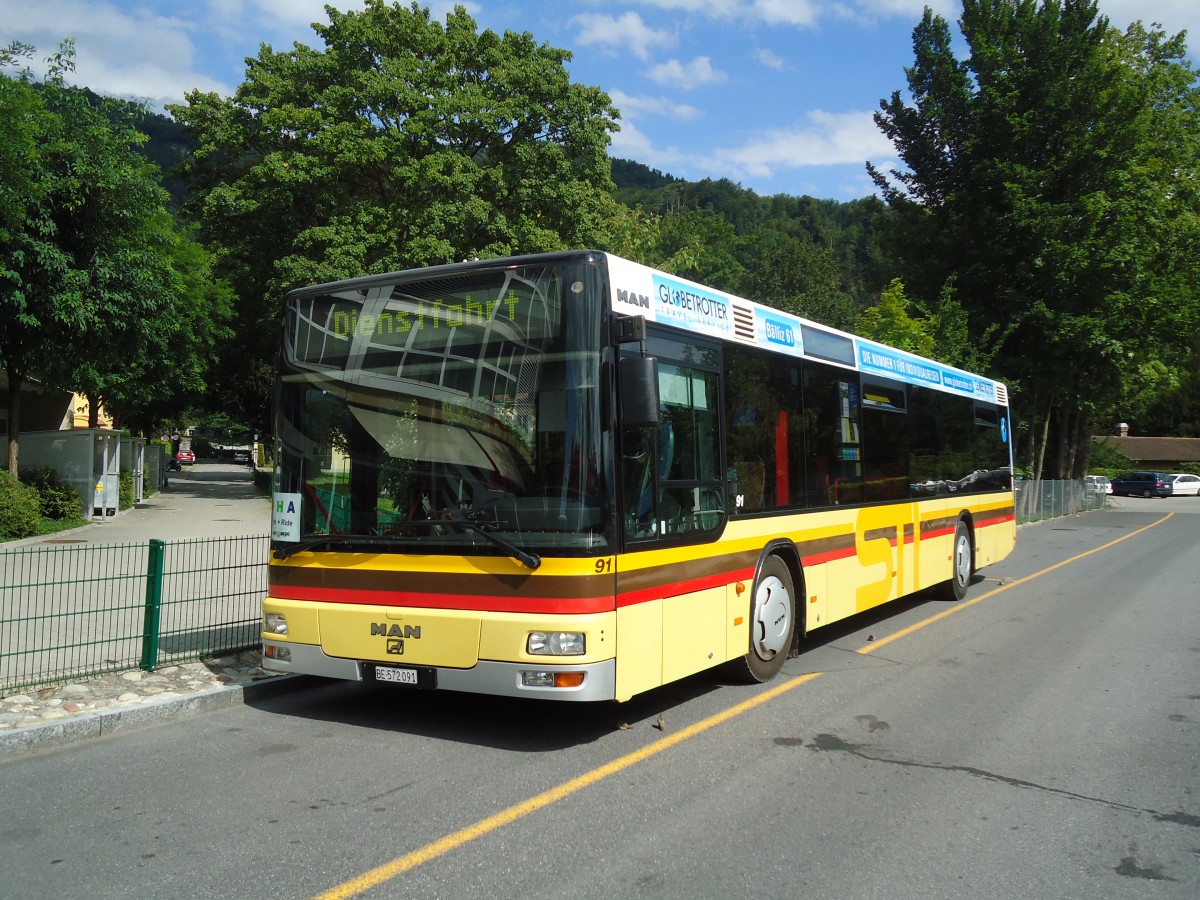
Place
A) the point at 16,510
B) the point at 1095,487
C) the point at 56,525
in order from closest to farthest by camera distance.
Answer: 1. the point at 16,510
2. the point at 56,525
3. the point at 1095,487

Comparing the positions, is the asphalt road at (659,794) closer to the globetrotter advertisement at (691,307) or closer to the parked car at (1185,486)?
the globetrotter advertisement at (691,307)

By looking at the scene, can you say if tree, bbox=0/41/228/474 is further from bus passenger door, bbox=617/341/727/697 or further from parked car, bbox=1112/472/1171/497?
parked car, bbox=1112/472/1171/497

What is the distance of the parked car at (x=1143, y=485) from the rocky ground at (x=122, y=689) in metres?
64.6

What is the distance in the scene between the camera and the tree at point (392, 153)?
83.4 feet

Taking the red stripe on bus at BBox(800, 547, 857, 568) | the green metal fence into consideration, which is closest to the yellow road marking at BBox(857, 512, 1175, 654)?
the red stripe on bus at BBox(800, 547, 857, 568)

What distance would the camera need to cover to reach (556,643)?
18.6 ft

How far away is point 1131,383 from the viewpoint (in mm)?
34250

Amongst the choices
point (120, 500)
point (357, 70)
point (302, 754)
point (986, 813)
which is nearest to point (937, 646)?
point (986, 813)

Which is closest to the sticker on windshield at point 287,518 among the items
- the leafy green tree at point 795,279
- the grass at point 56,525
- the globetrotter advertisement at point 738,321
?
the globetrotter advertisement at point 738,321

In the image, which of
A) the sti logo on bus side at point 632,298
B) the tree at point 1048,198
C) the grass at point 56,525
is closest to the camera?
the sti logo on bus side at point 632,298

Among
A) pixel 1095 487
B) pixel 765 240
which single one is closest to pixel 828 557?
pixel 1095 487

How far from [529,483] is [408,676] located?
1.51 meters

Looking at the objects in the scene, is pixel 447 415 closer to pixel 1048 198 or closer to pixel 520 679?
pixel 520 679

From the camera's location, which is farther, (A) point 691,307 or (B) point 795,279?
(B) point 795,279
